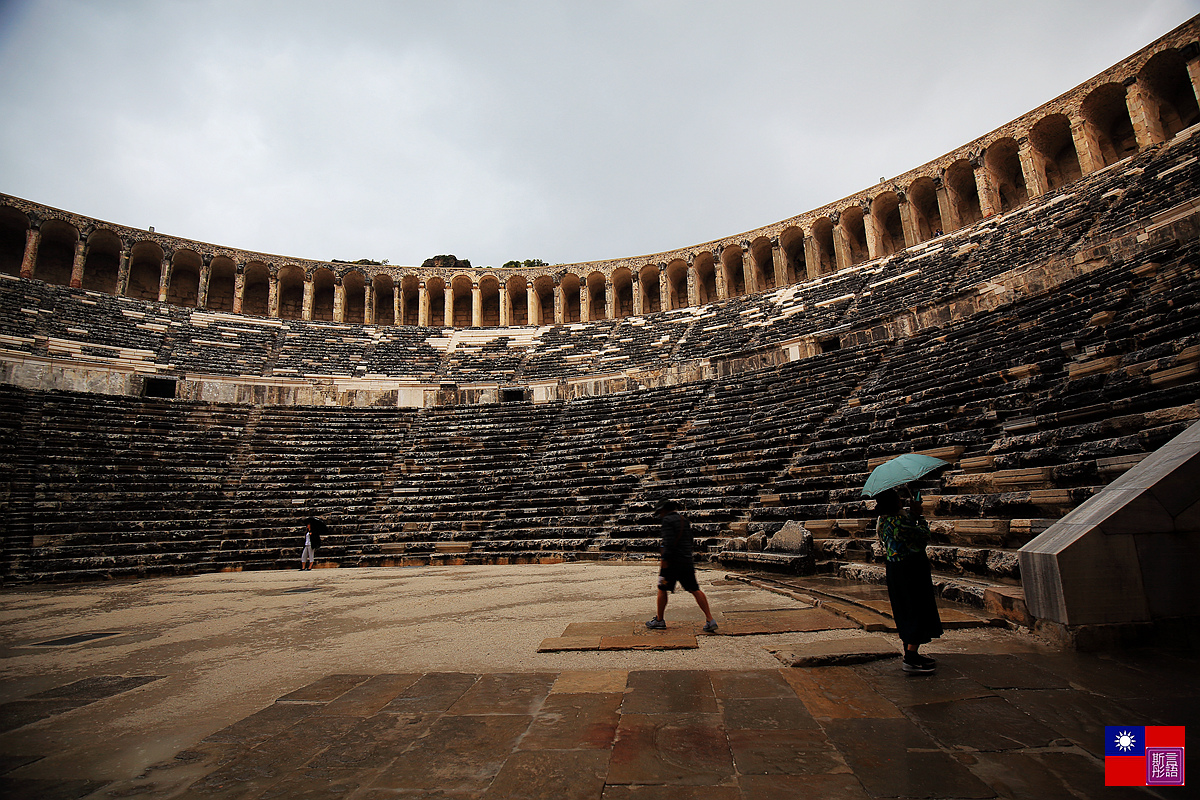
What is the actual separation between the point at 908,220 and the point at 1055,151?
5.22 m

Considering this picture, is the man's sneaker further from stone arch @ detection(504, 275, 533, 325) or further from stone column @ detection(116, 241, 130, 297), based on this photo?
stone column @ detection(116, 241, 130, 297)

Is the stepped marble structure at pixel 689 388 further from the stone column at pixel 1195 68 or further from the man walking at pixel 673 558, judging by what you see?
the man walking at pixel 673 558

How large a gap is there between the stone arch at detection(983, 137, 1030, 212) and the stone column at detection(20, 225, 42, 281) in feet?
120

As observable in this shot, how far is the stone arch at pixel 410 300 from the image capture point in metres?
26.8

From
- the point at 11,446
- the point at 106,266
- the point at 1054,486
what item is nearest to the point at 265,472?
the point at 11,446

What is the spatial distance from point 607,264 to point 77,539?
73.9 feet

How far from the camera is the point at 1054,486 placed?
520 cm

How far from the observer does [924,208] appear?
75.9ft

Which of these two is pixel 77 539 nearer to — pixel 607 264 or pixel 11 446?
pixel 11 446

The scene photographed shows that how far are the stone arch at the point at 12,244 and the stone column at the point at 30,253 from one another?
2.10 ft

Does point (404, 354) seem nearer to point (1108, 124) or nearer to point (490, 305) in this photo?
point (490, 305)

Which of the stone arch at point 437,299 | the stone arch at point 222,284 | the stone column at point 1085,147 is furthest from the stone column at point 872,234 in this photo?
the stone arch at point 222,284

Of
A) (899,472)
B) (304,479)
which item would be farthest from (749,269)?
(899,472)

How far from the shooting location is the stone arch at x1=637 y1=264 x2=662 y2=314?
27.1 meters
